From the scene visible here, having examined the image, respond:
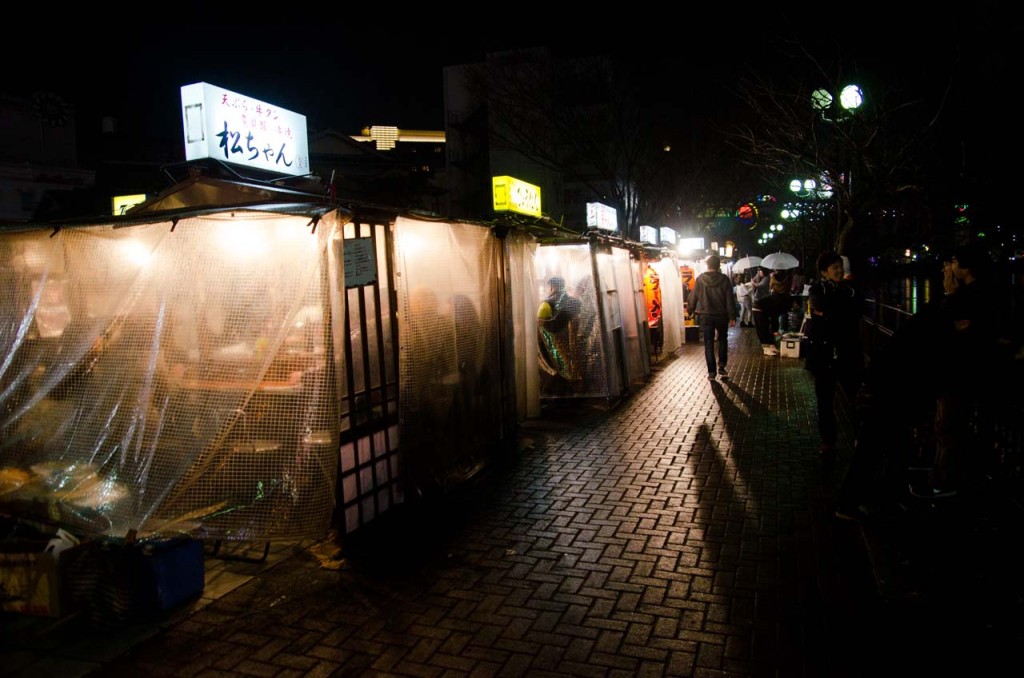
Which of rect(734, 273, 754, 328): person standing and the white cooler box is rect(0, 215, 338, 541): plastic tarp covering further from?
rect(734, 273, 754, 328): person standing

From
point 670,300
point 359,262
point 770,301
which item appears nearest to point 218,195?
point 359,262

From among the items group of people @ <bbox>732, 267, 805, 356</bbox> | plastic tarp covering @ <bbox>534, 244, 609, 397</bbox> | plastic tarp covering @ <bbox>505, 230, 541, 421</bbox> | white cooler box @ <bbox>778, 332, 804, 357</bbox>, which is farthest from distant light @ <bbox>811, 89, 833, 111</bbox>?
plastic tarp covering @ <bbox>505, 230, 541, 421</bbox>

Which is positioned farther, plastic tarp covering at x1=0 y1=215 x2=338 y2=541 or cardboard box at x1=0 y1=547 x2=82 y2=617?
plastic tarp covering at x1=0 y1=215 x2=338 y2=541

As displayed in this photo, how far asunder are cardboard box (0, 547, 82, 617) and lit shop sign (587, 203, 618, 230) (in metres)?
16.0

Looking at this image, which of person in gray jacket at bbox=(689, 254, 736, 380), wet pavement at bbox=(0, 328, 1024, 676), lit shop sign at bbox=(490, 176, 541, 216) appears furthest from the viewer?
lit shop sign at bbox=(490, 176, 541, 216)

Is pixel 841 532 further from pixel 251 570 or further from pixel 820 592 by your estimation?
pixel 251 570

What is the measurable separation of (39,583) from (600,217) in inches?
690

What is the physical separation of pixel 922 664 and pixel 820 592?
35.8 inches

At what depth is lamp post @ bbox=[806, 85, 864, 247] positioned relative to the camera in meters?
12.8

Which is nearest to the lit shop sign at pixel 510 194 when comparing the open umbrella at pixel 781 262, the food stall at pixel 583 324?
the food stall at pixel 583 324

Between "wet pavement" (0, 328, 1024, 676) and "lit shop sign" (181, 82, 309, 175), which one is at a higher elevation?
"lit shop sign" (181, 82, 309, 175)

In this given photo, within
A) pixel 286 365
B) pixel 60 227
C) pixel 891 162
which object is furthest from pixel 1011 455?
pixel 891 162

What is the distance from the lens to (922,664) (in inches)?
142

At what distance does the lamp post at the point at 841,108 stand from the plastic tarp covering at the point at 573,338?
6.19m
